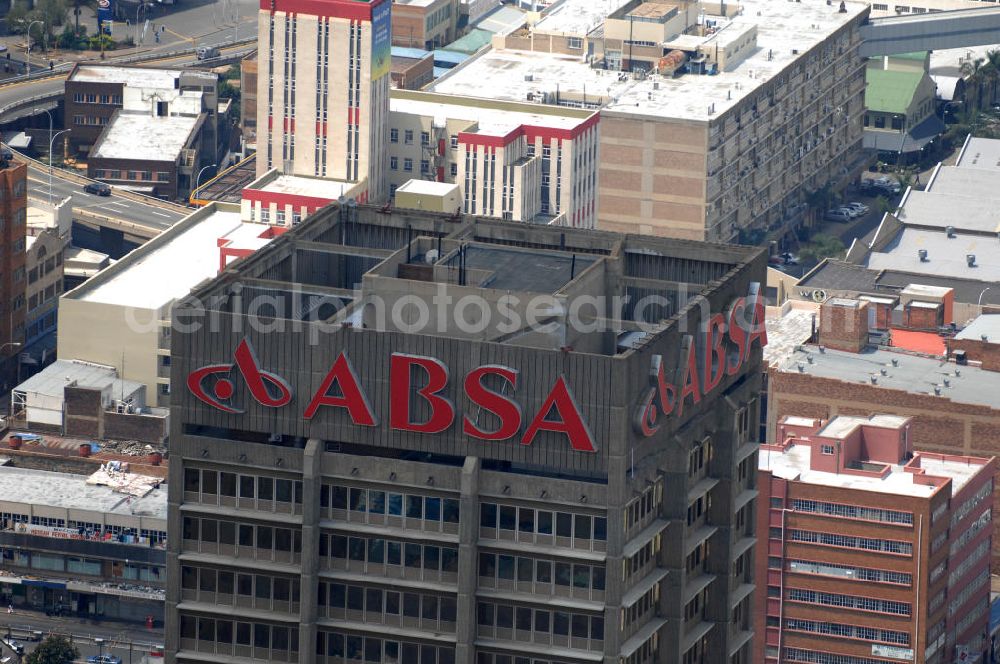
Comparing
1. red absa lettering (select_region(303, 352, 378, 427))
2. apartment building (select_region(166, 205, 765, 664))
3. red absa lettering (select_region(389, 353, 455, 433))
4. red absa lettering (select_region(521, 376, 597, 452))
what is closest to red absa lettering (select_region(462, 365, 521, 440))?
apartment building (select_region(166, 205, 765, 664))

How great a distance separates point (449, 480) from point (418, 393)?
464cm

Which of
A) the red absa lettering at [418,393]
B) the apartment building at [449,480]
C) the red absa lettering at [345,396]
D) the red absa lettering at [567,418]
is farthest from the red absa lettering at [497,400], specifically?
the red absa lettering at [345,396]

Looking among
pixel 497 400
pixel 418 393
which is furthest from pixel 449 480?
pixel 497 400

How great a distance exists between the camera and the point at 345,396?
14325 centimetres

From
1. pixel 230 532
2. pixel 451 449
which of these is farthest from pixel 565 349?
pixel 230 532

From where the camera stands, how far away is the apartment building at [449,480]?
465 feet

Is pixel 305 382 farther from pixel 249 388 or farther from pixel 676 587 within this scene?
pixel 676 587

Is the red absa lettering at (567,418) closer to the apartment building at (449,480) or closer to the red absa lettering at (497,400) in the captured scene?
the apartment building at (449,480)

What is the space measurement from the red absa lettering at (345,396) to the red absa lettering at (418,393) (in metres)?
1.26

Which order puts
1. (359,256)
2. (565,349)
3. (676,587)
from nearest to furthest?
(565,349) → (676,587) → (359,256)

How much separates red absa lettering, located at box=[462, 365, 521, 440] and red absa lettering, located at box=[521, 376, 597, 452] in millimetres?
1489

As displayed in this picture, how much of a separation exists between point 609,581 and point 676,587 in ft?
24.6

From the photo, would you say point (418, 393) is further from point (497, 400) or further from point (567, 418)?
point (567, 418)

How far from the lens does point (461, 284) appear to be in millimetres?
154000
